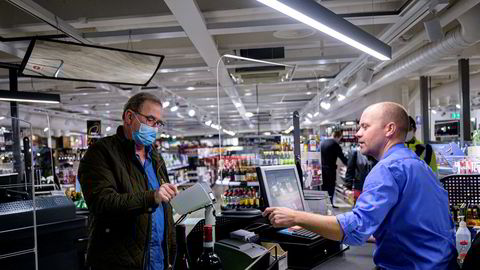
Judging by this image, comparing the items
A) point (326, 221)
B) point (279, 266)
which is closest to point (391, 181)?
point (326, 221)

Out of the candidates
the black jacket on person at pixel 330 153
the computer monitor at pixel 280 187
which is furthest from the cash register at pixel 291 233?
the black jacket on person at pixel 330 153

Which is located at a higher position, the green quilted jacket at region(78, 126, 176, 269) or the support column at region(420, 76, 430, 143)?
the support column at region(420, 76, 430, 143)

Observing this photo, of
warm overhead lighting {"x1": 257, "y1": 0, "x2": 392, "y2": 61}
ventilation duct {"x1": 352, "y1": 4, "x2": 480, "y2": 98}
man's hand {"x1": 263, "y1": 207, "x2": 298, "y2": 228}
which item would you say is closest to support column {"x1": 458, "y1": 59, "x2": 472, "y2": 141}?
ventilation duct {"x1": 352, "y1": 4, "x2": 480, "y2": 98}

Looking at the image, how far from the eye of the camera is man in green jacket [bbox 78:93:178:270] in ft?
5.50

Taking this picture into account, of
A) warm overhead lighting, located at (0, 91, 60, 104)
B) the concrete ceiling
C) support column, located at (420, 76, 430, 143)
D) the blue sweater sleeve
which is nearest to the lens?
the blue sweater sleeve

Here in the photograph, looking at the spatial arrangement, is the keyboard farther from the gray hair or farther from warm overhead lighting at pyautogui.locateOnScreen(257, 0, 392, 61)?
warm overhead lighting at pyautogui.locateOnScreen(257, 0, 392, 61)

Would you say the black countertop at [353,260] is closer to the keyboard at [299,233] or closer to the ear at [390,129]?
the keyboard at [299,233]

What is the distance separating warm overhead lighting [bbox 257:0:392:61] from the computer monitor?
3.03 ft

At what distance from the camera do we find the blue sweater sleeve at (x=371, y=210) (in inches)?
56.1

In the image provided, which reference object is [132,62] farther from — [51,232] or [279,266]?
[279,266]

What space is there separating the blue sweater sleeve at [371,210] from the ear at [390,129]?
22 centimetres

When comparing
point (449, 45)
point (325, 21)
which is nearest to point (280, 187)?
point (325, 21)

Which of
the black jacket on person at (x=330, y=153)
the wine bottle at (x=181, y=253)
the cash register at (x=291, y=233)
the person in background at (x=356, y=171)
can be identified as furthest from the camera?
the black jacket on person at (x=330, y=153)

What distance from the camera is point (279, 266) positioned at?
5.90 ft
